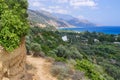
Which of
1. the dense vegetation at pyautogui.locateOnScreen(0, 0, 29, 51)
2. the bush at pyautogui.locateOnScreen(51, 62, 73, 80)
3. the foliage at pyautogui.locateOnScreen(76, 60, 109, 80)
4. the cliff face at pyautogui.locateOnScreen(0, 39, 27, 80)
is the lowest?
the foliage at pyautogui.locateOnScreen(76, 60, 109, 80)

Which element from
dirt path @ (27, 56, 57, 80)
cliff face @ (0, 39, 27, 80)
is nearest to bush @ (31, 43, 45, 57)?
dirt path @ (27, 56, 57, 80)

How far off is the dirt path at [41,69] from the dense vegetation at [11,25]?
466cm

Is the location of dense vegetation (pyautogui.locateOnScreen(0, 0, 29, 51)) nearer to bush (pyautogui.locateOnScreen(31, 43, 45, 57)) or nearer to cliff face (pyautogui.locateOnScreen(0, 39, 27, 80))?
cliff face (pyautogui.locateOnScreen(0, 39, 27, 80))

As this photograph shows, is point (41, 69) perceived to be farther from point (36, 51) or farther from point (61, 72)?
point (36, 51)

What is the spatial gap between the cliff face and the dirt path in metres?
2.91

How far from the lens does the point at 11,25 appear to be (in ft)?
43.5

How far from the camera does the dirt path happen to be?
60.6 feet

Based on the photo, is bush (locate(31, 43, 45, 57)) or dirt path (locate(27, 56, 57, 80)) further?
bush (locate(31, 43, 45, 57))

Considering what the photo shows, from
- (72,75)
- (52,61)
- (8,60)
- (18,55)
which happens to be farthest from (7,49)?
(52,61)

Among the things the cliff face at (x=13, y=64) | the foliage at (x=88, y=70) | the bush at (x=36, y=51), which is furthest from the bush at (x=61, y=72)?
Result: the bush at (x=36, y=51)

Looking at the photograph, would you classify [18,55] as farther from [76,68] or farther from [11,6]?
[76,68]

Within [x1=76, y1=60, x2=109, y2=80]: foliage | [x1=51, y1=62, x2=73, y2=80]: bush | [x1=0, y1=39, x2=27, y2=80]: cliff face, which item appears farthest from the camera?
[x1=76, y1=60, x2=109, y2=80]: foliage

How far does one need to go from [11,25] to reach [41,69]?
7417 millimetres

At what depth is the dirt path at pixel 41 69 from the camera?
60.6 feet
